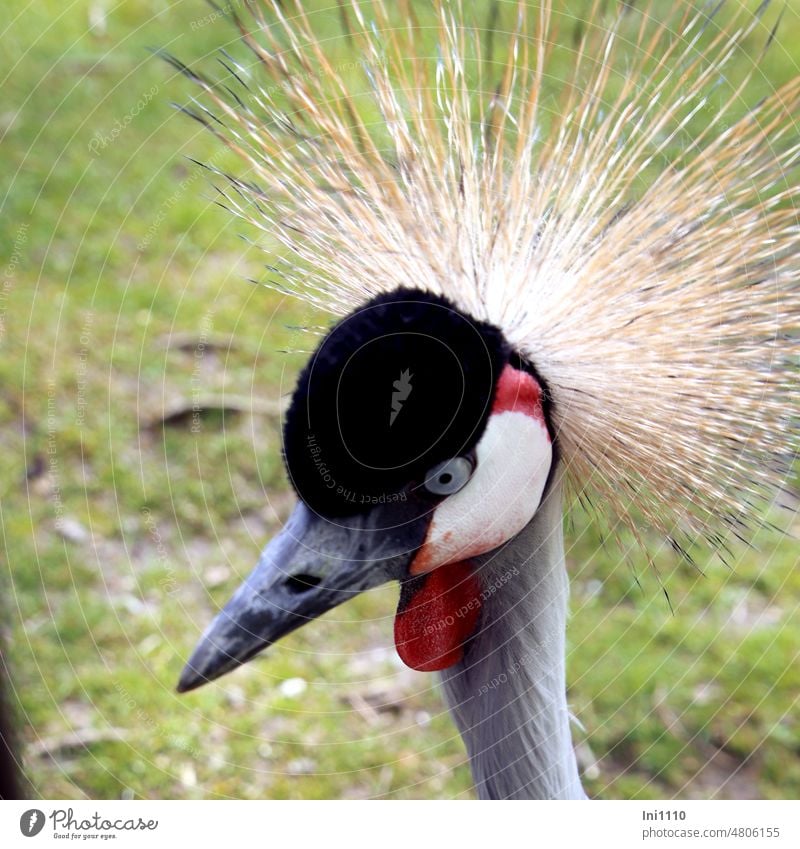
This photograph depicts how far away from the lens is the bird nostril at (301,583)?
2.40 feet

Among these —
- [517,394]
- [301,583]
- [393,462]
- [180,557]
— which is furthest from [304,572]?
[180,557]

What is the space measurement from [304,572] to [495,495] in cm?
16

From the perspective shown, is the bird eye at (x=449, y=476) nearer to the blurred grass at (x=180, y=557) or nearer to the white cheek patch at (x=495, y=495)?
the white cheek patch at (x=495, y=495)

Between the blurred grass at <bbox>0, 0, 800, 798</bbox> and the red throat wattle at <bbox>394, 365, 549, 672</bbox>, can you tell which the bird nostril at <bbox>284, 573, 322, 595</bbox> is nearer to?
the red throat wattle at <bbox>394, 365, 549, 672</bbox>

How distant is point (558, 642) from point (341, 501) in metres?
0.27

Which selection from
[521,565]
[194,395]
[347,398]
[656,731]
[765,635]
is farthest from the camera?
[194,395]

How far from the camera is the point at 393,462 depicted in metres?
0.70

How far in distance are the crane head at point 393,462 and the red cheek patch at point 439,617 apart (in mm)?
30

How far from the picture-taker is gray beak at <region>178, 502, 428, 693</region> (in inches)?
28.8

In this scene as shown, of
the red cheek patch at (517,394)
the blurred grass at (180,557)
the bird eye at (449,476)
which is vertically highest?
the red cheek patch at (517,394)

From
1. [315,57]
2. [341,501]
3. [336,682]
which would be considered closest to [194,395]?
[336,682]

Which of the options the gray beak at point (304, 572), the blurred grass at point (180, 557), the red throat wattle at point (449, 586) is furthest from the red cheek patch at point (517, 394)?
the blurred grass at point (180, 557)

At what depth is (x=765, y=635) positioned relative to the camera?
4.73 feet

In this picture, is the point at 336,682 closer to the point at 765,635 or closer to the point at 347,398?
the point at 765,635
